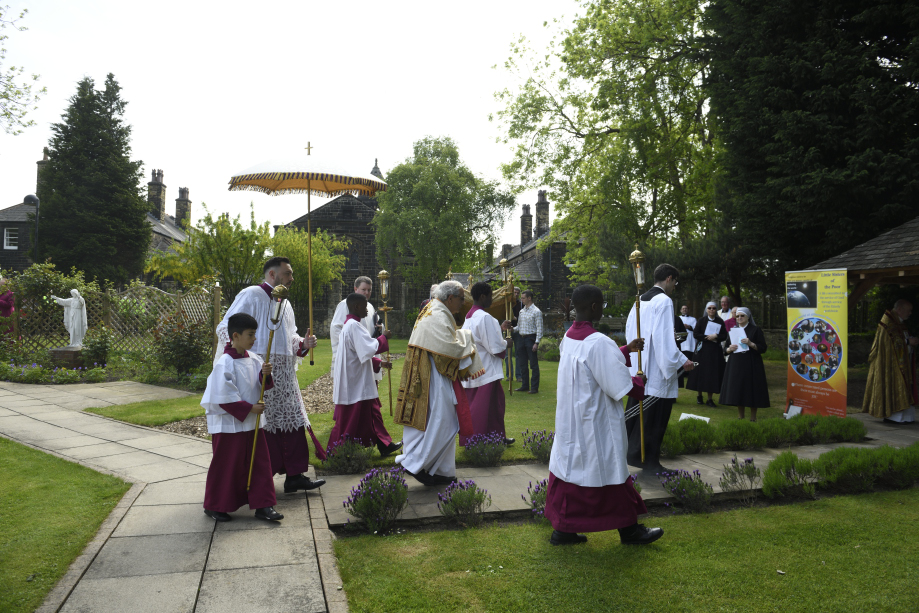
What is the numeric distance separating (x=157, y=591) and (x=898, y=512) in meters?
5.84

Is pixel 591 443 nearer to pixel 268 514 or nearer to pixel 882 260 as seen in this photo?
pixel 268 514

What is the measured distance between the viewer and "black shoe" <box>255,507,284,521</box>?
4574mm

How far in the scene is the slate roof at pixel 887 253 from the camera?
30.9 ft

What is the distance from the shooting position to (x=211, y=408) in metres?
4.52

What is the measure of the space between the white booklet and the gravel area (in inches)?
264

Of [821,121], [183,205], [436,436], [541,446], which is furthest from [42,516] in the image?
[183,205]

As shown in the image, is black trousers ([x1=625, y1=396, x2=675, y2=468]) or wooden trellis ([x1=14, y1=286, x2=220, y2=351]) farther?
wooden trellis ([x1=14, y1=286, x2=220, y2=351])

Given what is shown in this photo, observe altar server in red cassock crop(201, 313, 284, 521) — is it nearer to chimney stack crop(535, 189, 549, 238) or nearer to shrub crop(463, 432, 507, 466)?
shrub crop(463, 432, 507, 466)

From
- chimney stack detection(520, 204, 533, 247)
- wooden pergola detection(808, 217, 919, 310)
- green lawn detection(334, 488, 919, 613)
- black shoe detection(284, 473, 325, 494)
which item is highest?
chimney stack detection(520, 204, 533, 247)

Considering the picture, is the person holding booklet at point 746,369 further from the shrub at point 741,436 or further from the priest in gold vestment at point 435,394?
the priest in gold vestment at point 435,394

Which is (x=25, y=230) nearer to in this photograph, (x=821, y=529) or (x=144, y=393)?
(x=144, y=393)

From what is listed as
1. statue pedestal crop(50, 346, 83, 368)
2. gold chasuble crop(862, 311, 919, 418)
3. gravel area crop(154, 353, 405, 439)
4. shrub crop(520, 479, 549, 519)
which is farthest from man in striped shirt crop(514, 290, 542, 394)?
statue pedestal crop(50, 346, 83, 368)

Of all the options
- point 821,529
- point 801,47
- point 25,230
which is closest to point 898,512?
point 821,529

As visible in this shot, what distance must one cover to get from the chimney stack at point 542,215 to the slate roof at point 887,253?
121ft
